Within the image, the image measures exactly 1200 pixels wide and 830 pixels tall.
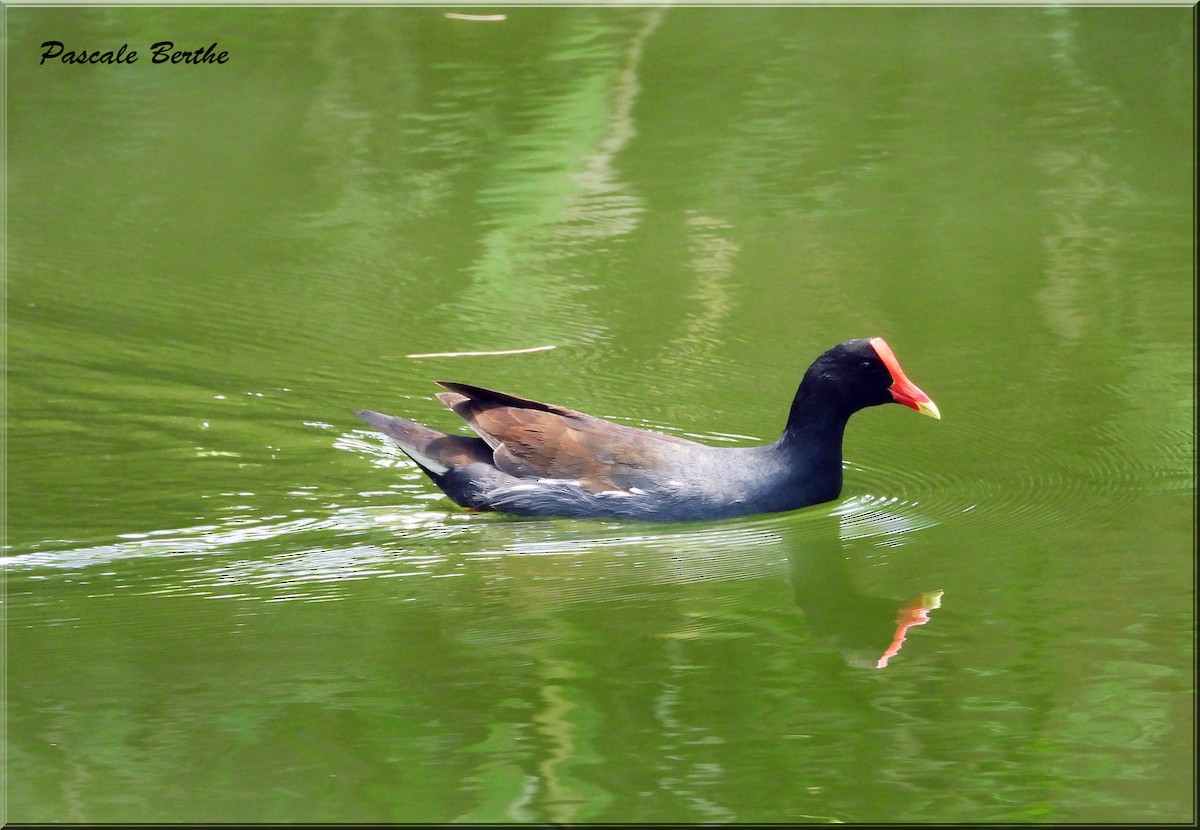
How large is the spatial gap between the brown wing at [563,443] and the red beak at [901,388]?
695 millimetres

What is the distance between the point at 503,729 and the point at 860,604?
4.47ft

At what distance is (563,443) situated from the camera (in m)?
5.71

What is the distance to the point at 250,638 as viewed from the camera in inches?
182

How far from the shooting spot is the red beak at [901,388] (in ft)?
18.2

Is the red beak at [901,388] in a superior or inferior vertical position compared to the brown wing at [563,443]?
superior

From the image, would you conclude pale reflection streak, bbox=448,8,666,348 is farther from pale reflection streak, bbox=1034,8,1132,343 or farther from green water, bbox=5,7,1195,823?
pale reflection streak, bbox=1034,8,1132,343

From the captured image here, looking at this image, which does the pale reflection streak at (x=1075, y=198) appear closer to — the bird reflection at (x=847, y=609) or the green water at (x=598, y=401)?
the green water at (x=598, y=401)

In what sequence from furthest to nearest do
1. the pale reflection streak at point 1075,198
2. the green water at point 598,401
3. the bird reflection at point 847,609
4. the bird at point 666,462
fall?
the pale reflection streak at point 1075,198, the bird at point 666,462, the bird reflection at point 847,609, the green water at point 598,401

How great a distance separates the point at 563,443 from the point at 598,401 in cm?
95

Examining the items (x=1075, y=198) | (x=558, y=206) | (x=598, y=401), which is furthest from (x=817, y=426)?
(x=1075, y=198)

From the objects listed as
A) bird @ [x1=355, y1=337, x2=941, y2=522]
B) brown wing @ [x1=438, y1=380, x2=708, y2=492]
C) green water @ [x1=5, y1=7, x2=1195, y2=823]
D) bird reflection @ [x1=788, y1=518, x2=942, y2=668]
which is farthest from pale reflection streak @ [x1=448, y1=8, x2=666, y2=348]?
bird reflection @ [x1=788, y1=518, x2=942, y2=668]

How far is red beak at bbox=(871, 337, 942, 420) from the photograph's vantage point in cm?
555

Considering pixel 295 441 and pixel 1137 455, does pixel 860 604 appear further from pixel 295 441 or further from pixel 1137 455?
pixel 295 441

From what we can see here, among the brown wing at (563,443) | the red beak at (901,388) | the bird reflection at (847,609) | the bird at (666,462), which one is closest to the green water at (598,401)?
the bird reflection at (847,609)
